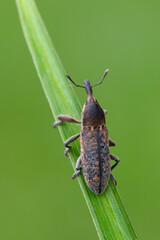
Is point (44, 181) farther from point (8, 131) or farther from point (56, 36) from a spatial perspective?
point (56, 36)

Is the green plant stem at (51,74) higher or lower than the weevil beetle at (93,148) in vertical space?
higher

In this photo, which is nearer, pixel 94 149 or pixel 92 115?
pixel 94 149

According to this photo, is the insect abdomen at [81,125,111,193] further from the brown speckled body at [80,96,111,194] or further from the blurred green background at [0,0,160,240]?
the blurred green background at [0,0,160,240]

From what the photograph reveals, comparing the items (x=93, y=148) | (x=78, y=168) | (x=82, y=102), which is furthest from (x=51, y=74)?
(x=82, y=102)

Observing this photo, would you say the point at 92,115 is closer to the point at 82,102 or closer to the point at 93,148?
the point at 93,148

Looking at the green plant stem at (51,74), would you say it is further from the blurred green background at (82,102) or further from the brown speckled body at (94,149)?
the blurred green background at (82,102)

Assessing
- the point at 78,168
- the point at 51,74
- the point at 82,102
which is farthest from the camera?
the point at 82,102

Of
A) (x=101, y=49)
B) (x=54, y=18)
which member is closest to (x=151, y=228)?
(x=101, y=49)

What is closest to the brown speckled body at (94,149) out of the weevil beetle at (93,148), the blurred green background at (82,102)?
the weevil beetle at (93,148)
